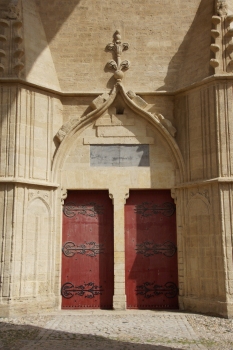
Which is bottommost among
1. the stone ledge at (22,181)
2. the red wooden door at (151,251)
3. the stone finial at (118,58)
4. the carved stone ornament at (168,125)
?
the red wooden door at (151,251)

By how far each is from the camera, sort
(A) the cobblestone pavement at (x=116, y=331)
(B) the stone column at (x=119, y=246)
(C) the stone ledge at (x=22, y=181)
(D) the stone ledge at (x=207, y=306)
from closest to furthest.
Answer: (A) the cobblestone pavement at (x=116, y=331) < (D) the stone ledge at (x=207, y=306) < (C) the stone ledge at (x=22, y=181) < (B) the stone column at (x=119, y=246)

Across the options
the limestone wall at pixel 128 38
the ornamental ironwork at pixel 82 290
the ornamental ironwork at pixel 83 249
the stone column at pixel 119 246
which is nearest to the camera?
the stone column at pixel 119 246

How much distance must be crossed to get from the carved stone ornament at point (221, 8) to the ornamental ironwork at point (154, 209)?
4609mm

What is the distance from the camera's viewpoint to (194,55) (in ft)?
33.0

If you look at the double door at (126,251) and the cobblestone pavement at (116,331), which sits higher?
the double door at (126,251)

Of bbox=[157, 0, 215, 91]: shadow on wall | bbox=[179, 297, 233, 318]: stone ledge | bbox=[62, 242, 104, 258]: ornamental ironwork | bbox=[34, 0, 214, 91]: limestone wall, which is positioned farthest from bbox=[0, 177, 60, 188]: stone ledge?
bbox=[179, 297, 233, 318]: stone ledge

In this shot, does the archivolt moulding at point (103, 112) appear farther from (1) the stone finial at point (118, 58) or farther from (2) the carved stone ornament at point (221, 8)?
(2) the carved stone ornament at point (221, 8)

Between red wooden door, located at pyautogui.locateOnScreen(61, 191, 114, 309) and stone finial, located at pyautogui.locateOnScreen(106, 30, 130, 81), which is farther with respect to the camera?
stone finial, located at pyautogui.locateOnScreen(106, 30, 130, 81)

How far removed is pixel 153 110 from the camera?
33.4 ft

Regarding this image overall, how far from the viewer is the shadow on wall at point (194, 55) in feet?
32.1

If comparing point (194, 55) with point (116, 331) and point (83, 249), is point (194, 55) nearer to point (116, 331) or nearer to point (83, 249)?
point (83, 249)

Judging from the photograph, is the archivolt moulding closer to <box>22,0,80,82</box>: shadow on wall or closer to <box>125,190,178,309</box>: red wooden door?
<box>125,190,178,309</box>: red wooden door

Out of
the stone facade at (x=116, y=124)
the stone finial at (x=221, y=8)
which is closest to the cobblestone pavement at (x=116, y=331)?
the stone facade at (x=116, y=124)

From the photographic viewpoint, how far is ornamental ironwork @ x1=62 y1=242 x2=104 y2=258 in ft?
31.7
